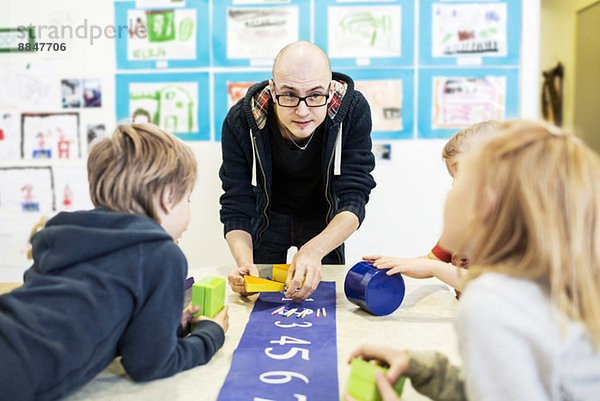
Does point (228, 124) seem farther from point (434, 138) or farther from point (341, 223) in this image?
point (434, 138)

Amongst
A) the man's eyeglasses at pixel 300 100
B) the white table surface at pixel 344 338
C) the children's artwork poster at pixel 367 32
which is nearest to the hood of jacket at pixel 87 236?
the white table surface at pixel 344 338

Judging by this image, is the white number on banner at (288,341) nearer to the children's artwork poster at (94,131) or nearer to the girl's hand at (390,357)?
the girl's hand at (390,357)

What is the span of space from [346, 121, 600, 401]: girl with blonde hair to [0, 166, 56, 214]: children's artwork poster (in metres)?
2.41

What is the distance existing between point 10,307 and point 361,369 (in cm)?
53

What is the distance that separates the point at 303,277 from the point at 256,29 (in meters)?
1.55

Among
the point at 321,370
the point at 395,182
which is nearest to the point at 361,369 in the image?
the point at 321,370

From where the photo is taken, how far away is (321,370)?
83 centimetres

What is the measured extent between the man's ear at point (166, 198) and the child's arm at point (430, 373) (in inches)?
18.9

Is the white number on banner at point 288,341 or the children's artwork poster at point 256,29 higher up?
the children's artwork poster at point 256,29

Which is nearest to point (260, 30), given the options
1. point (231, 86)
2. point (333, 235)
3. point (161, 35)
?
point (231, 86)

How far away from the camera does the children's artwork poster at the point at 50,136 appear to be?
2.48m

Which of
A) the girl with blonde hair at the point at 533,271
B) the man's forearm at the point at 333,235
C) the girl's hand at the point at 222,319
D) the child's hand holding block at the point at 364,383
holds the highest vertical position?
the girl with blonde hair at the point at 533,271

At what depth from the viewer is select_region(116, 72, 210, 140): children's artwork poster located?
242cm

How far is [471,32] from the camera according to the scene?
91.4 inches
